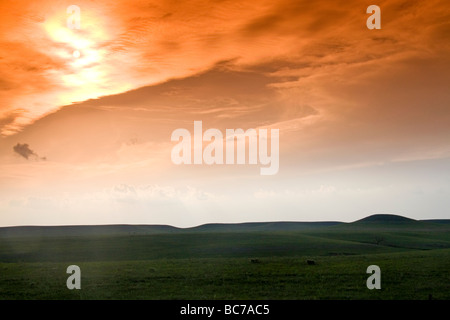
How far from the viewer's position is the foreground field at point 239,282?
28.1 metres

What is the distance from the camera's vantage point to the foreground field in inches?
1107

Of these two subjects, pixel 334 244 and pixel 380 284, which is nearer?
pixel 380 284

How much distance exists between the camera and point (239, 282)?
108 feet

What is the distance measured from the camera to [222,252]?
80750 millimetres
